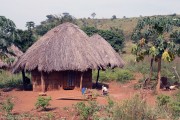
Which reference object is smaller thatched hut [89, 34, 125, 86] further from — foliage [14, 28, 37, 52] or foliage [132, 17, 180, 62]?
foliage [14, 28, 37, 52]

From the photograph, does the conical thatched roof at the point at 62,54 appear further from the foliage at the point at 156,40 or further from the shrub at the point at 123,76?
the shrub at the point at 123,76

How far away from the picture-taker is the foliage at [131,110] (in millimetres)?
9031

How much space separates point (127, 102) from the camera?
9.08 m

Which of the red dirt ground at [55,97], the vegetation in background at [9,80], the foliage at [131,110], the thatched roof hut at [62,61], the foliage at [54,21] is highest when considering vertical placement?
the foliage at [54,21]

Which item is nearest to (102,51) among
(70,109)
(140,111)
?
(70,109)

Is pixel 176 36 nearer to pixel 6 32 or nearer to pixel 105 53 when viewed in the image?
pixel 105 53

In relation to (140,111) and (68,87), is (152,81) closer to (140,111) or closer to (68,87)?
(68,87)

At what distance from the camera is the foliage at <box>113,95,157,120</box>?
9031 mm

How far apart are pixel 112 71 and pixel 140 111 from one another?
1920 centimetres

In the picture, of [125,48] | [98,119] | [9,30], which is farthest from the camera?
[125,48]

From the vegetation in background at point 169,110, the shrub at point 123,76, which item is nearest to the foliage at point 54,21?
the shrub at point 123,76

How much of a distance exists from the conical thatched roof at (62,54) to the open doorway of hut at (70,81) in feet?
3.56

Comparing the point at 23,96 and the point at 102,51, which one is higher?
the point at 102,51

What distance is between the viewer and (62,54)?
65.9 feet
